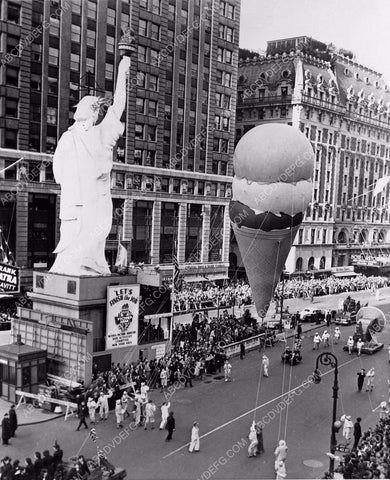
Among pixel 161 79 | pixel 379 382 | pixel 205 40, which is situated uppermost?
pixel 205 40

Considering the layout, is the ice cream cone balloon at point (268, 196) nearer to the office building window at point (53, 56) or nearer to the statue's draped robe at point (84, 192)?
the statue's draped robe at point (84, 192)

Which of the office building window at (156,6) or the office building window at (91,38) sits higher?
the office building window at (156,6)

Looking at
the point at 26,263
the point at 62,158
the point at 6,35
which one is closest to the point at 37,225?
the point at 26,263

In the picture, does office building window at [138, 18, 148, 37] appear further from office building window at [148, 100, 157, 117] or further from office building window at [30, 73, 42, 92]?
office building window at [30, 73, 42, 92]

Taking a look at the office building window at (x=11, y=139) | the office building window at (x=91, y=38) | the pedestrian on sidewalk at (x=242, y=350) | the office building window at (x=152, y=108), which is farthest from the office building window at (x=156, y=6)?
the pedestrian on sidewalk at (x=242, y=350)

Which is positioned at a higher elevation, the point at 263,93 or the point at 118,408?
the point at 263,93

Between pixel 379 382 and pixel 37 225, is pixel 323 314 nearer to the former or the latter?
pixel 379 382

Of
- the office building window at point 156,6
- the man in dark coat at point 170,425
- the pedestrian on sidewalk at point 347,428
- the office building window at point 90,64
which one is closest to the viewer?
the man in dark coat at point 170,425

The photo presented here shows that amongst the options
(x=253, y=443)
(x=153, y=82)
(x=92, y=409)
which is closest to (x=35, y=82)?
(x=153, y=82)
